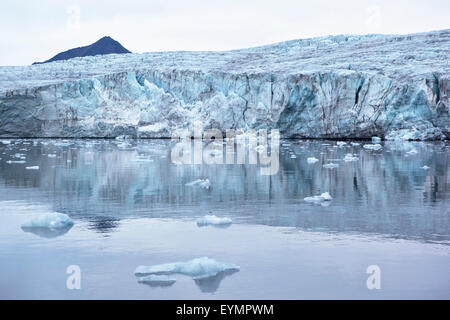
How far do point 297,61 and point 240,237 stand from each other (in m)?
23.0

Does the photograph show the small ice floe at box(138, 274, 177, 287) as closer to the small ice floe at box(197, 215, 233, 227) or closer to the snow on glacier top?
the small ice floe at box(197, 215, 233, 227)

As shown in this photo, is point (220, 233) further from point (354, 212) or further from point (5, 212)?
point (5, 212)

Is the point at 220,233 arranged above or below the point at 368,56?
below

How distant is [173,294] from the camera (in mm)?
2779

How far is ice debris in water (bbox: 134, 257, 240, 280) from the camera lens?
3049 millimetres

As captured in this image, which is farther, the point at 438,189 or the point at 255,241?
the point at 438,189

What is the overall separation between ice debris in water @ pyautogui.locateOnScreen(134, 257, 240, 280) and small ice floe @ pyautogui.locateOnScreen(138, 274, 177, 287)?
58 mm

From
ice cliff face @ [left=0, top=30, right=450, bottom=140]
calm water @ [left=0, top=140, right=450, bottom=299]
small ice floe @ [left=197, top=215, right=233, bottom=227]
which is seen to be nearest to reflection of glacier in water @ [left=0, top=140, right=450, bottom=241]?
calm water @ [left=0, top=140, right=450, bottom=299]

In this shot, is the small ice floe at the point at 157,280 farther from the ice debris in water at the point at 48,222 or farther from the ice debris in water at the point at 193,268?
the ice debris in water at the point at 48,222

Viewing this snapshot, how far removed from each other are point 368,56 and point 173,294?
23351mm

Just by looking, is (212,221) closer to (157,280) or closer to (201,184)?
(157,280)

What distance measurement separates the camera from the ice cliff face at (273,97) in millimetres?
20469

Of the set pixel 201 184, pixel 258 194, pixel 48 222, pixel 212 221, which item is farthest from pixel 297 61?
pixel 48 222

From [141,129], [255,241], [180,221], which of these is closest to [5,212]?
[180,221]
